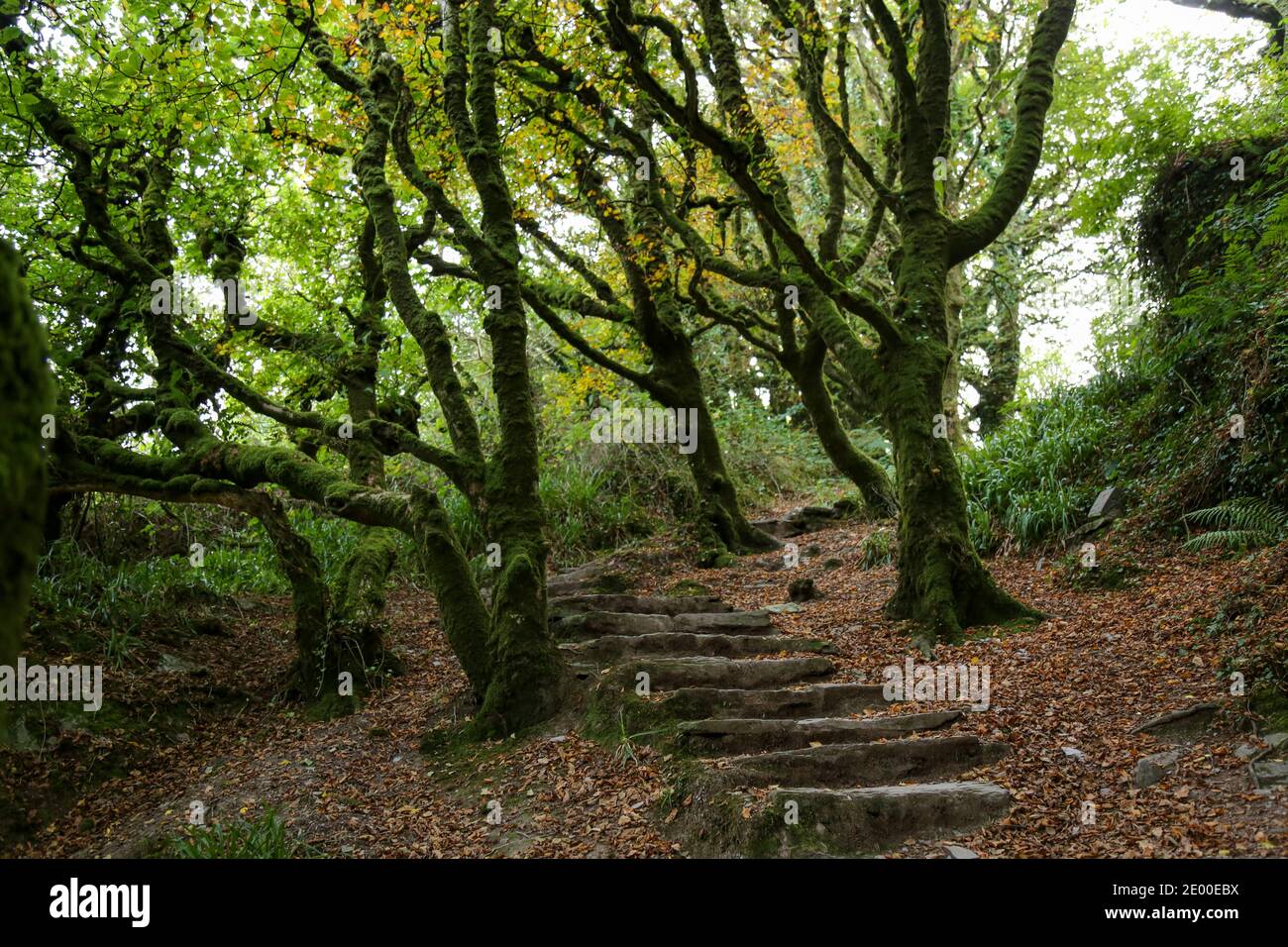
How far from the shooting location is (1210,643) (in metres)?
6.09

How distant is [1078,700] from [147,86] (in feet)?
31.7

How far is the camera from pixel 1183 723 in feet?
17.4

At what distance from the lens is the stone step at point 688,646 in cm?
793

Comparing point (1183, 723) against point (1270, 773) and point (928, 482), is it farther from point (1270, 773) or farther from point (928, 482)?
point (928, 482)

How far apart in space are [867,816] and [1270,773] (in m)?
2.18

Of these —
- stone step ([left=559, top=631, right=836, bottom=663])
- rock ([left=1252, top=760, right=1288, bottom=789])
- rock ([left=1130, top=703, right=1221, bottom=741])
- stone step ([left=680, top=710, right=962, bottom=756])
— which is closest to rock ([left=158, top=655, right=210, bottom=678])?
stone step ([left=559, top=631, right=836, bottom=663])

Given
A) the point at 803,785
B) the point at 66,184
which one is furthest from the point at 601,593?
the point at 66,184

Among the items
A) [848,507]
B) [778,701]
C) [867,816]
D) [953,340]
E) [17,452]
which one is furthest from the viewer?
[953,340]

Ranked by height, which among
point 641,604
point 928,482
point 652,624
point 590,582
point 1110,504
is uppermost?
point 928,482

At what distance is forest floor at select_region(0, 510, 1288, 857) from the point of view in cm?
473

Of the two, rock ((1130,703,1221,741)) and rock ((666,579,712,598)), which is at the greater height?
rock ((666,579,712,598))

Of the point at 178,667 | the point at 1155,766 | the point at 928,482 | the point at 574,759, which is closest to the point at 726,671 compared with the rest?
the point at 574,759

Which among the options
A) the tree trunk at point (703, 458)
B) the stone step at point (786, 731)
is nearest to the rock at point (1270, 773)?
the stone step at point (786, 731)

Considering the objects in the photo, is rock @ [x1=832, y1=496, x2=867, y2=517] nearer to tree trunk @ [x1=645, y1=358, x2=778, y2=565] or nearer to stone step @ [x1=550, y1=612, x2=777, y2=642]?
tree trunk @ [x1=645, y1=358, x2=778, y2=565]
